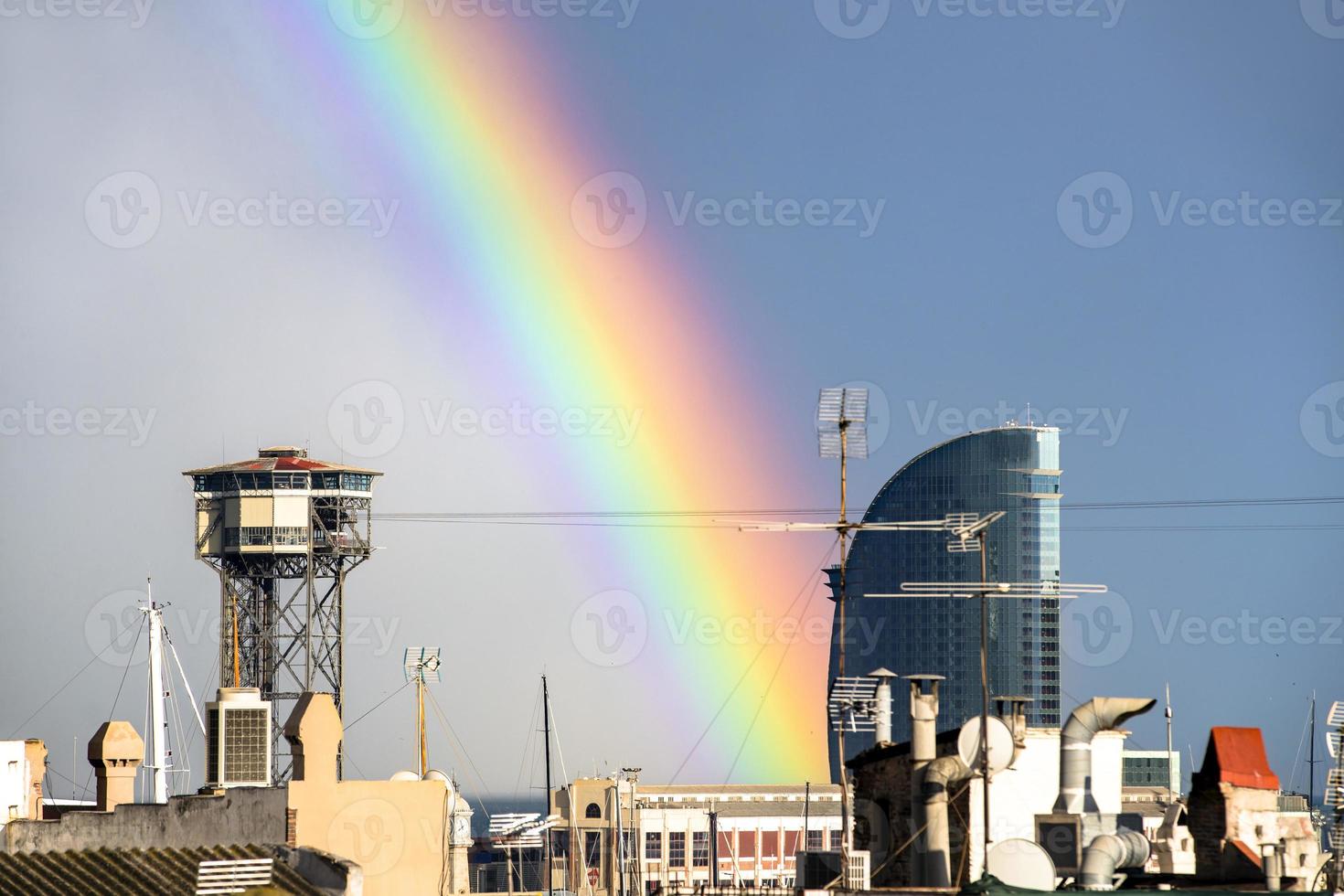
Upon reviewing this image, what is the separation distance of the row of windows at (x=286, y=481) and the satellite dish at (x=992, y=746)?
11657 centimetres

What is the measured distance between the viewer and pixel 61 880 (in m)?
41.9

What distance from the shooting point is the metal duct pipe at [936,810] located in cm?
4006

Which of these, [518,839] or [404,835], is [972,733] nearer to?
[404,835]

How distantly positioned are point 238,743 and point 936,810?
20.6 metres

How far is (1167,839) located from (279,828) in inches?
1004

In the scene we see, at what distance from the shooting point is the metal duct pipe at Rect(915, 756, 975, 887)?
40062mm

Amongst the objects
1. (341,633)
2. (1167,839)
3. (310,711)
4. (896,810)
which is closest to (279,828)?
(310,711)

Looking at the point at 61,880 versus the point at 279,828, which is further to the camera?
the point at 279,828

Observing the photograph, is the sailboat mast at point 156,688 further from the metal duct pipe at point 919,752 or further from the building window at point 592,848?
the building window at point 592,848

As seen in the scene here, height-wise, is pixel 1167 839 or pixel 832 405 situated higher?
pixel 832 405

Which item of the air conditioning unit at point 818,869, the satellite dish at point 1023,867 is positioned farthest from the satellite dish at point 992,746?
the air conditioning unit at point 818,869

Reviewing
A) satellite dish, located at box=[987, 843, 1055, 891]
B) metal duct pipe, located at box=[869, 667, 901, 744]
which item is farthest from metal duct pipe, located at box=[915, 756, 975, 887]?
metal duct pipe, located at box=[869, 667, 901, 744]

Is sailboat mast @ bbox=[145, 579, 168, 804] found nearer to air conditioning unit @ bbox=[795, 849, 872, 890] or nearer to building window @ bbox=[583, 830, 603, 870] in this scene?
air conditioning unit @ bbox=[795, 849, 872, 890]

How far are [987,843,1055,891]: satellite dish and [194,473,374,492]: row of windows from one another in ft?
393
